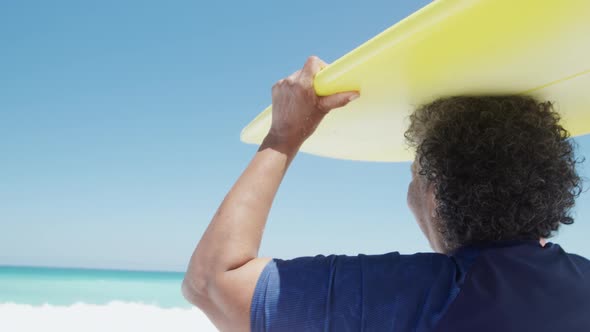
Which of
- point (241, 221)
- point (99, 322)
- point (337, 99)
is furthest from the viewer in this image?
point (99, 322)

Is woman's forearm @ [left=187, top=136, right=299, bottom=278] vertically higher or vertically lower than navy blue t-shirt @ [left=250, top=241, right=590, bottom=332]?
higher

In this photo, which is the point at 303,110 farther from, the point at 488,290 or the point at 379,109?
the point at 488,290

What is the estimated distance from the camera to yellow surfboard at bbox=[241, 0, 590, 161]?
104 centimetres

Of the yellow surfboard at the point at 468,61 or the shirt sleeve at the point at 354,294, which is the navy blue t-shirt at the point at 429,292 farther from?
the yellow surfboard at the point at 468,61

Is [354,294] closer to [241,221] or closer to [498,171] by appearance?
[241,221]

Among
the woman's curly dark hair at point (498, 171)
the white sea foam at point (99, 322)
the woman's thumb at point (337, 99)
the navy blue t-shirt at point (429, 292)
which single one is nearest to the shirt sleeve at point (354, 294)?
the navy blue t-shirt at point (429, 292)

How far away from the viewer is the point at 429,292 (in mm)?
1045

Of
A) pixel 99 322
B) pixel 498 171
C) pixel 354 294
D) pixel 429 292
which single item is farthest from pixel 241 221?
pixel 99 322

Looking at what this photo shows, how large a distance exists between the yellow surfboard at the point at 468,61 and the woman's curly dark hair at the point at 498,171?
9 cm

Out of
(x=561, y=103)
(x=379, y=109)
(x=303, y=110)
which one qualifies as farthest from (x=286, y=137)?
(x=561, y=103)

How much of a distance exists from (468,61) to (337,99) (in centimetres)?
35

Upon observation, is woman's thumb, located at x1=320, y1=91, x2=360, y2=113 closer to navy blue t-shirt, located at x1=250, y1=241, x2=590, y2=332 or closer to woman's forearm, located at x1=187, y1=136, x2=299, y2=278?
woman's forearm, located at x1=187, y1=136, x2=299, y2=278

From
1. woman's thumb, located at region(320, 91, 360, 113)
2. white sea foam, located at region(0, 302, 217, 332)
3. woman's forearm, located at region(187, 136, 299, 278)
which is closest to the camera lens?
woman's forearm, located at region(187, 136, 299, 278)

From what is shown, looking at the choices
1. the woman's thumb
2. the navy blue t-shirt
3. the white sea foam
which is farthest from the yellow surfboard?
the white sea foam
